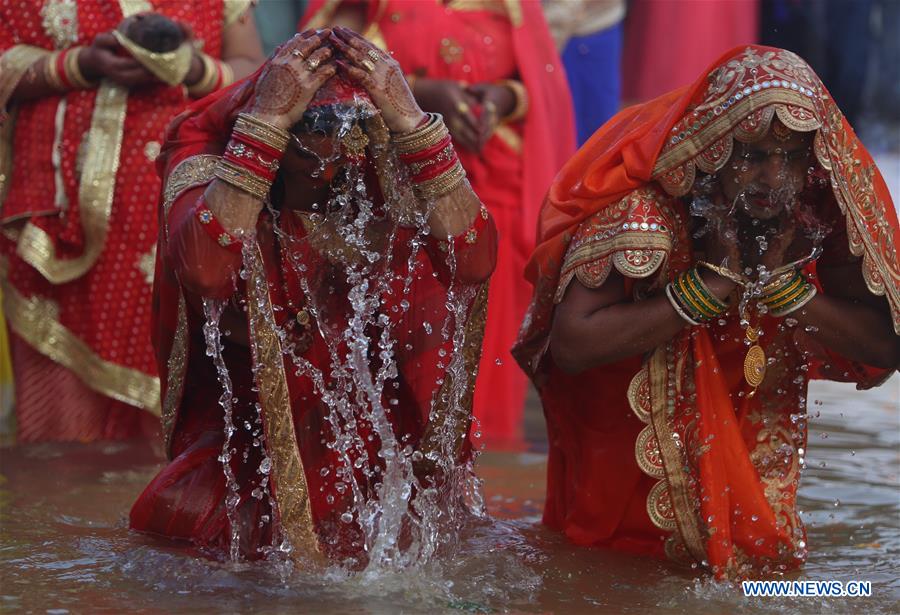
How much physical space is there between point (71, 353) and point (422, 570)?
234 centimetres

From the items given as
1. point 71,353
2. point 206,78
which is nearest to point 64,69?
→ point 206,78

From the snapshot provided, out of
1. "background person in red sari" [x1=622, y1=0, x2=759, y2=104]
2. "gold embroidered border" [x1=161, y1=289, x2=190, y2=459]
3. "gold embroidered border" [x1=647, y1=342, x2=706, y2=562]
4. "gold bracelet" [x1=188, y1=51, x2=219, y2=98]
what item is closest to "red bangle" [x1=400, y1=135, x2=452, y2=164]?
"gold embroidered border" [x1=161, y1=289, x2=190, y2=459]

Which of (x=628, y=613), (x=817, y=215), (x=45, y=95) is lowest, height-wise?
(x=628, y=613)

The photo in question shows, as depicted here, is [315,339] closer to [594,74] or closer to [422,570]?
[422,570]

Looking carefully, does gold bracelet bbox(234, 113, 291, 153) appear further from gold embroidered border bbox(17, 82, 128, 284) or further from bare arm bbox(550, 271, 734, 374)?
gold embroidered border bbox(17, 82, 128, 284)

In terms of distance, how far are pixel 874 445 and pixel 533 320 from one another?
7.13 feet

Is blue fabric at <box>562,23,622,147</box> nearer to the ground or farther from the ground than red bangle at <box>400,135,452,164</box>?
farther from the ground

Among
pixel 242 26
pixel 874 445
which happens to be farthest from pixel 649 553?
pixel 242 26

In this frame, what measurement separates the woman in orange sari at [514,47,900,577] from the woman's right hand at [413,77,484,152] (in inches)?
75.1

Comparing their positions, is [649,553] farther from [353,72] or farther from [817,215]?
[353,72]

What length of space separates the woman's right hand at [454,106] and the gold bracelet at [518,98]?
226mm

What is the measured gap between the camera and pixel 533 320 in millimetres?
4172

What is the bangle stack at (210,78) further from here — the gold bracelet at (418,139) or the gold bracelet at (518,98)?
the gold bracelet at (418,139)

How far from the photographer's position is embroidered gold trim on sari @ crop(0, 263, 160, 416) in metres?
5.48
